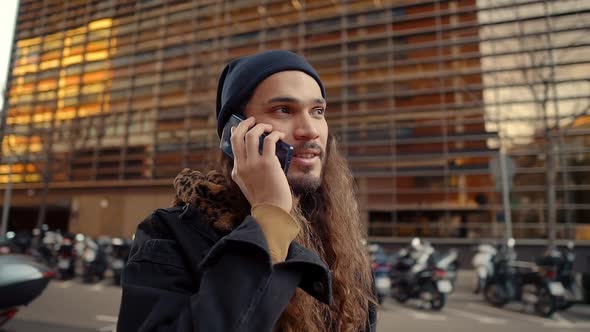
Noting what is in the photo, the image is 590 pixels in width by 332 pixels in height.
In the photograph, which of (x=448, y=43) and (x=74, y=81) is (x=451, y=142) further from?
(x=74, y=81)

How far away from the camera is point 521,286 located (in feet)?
26.3

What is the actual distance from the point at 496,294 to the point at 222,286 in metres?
9.07

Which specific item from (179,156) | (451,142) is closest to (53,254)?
(179,156)

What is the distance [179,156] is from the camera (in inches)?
1137

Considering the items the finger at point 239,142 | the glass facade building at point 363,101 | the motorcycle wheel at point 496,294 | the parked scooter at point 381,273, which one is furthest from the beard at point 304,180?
the glass facade building at point 363,101

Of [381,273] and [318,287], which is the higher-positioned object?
[318,287]

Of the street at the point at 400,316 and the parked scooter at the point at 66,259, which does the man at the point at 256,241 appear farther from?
the parked scooter at the point at 66,259

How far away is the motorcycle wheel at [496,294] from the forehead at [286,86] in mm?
8661

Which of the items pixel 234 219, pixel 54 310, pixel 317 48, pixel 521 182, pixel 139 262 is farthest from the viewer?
pixel 317 48

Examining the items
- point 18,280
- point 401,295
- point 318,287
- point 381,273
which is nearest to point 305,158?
point 318,287

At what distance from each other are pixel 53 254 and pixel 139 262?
13.6 m

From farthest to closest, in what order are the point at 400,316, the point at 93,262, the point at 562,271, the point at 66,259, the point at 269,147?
the point at 66,259, the point at 93,262, the point at 562,271, the point at 400,316, the point at 269,147

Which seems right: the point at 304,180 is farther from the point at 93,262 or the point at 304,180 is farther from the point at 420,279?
the point at 93,262

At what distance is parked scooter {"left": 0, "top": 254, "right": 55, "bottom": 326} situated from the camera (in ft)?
11.2
